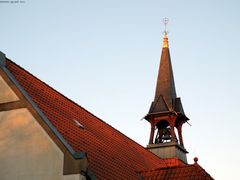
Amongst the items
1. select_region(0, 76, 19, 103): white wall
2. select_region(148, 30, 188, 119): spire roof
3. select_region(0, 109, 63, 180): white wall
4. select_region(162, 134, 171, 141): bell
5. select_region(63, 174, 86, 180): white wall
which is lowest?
select_region(63, 174, 86, 180): white wall

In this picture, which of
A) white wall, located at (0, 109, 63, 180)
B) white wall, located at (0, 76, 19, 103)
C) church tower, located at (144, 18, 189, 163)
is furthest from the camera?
church tower, located at (144, 18, 189, 163)

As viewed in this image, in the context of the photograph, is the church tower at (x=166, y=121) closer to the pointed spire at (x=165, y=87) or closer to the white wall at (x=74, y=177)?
the pointed spire at (x=165, y=87)

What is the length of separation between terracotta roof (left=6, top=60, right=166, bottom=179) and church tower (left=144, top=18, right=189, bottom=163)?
32.9 ft

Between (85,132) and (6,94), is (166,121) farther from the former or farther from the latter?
(6,94)

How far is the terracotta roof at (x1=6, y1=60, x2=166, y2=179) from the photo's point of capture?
690 inches

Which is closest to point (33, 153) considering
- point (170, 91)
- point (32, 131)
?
point (32, 131)

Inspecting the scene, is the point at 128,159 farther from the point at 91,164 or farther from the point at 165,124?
the point at 165,124

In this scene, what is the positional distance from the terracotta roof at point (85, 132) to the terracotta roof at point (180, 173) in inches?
27.6

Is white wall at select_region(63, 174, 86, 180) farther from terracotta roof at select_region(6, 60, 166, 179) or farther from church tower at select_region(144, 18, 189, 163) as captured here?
church tower at select_region(144, 18, 189, 163)

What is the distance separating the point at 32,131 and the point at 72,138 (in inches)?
78.7

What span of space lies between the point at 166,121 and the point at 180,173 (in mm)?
17006

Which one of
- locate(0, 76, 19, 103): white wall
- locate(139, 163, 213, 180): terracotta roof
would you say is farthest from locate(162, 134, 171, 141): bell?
locate(0, 76, 19, 103): white wall

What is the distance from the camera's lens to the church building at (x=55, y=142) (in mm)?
15266

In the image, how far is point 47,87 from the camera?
2117 centimetres
